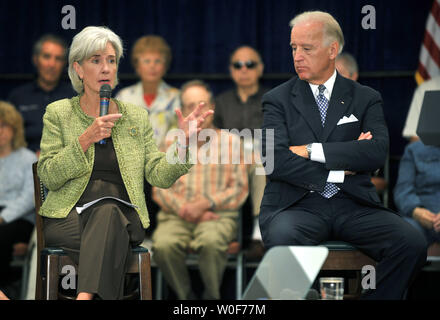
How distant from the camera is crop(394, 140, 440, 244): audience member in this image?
14.5 ft

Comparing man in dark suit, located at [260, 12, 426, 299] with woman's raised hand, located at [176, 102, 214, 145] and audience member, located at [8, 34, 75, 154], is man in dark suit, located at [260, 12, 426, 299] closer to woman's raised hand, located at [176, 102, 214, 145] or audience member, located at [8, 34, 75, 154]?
woman's raised hand, located at [176, 102, 214, 145]

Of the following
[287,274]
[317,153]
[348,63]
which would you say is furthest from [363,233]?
[348,63]

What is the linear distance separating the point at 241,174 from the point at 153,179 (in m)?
1.43

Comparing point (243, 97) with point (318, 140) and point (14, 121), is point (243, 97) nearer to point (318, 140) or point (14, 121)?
point (14, 121)

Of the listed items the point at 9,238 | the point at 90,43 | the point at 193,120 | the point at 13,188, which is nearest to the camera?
the point at 193,120

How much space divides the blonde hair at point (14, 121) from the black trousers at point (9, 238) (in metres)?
0.54

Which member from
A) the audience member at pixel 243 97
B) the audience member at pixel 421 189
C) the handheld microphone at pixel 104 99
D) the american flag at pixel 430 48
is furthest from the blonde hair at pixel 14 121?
the american flag at pixel 430 48

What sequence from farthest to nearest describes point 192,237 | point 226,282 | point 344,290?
1. point 226,282
2. point 192,237
3. point 344,290

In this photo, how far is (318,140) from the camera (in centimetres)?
341

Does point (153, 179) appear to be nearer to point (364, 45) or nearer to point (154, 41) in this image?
point (154, 41)

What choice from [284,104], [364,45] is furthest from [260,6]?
[284,104]

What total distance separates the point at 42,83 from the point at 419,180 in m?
2.88

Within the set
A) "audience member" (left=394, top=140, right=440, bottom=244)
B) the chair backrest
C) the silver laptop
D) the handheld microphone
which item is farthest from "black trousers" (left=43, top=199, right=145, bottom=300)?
"audience member" (left=394, top=140, right=440, bottom=244)
